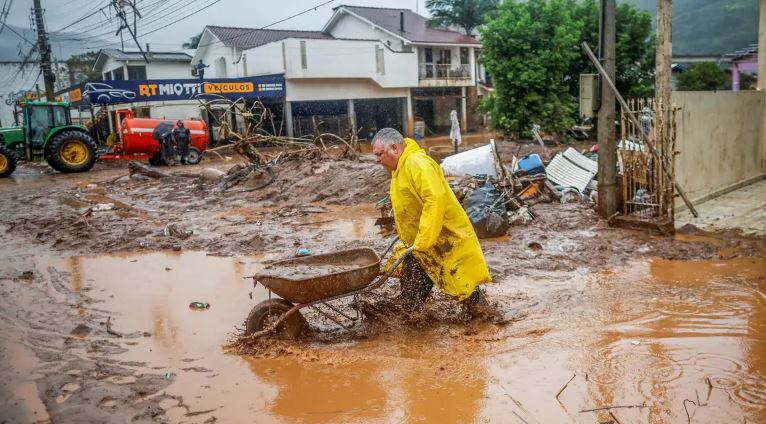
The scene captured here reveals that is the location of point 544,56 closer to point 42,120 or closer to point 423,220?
point 42,120

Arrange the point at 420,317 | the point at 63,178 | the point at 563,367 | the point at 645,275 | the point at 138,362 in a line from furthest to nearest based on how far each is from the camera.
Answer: the point at 63,178 < the point at 645,275 < the point at 420,317 < the point at 138,362 < the point at 563,367

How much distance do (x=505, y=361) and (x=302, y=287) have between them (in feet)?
5.20

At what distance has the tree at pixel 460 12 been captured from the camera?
4088 cm

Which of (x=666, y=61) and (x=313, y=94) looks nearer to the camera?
(x=666, y=61)

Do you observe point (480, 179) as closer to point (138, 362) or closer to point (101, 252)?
point (101, 252)

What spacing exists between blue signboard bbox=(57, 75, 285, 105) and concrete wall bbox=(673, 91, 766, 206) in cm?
1571

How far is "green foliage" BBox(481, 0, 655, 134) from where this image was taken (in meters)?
20.9

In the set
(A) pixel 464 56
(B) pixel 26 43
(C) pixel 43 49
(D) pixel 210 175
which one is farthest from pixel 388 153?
(B) pixel 26 43

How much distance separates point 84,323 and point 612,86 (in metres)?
7.27

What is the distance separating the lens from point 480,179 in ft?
34.5

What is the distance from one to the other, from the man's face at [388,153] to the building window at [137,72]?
111ft

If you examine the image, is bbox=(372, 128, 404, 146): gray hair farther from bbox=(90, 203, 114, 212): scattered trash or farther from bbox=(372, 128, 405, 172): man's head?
bbox=(90, 203, 114, 212): scattered trash

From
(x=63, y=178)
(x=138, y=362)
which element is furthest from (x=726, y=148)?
(x=63, y=178)

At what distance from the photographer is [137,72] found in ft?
114
